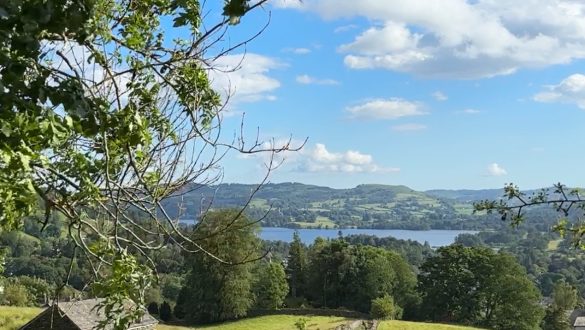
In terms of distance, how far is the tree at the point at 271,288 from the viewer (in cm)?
5794

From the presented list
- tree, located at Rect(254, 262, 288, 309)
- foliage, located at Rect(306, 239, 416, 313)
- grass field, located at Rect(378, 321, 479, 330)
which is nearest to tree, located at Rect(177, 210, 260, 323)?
tree, located at Rect(254, 262, 288, 309)

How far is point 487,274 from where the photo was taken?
197 feet

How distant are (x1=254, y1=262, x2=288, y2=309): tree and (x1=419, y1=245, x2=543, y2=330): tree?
16.0 m

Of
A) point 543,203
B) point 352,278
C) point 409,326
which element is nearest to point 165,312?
point 352,278

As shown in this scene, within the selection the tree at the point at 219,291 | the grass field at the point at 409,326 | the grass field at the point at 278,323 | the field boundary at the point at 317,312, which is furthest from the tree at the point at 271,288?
the grass field at the point at 409,326

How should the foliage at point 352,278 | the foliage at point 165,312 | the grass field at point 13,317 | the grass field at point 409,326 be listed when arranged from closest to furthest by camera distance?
the grass field at point 13,317 < the grass field at point 409,326 < the foliage at point 165,312 < the foliage at point 352,278

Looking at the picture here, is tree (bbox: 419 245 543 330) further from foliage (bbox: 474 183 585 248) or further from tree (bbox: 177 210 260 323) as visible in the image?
foliage (bbox: 474 183 585 248)

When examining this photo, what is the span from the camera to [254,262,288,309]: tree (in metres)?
57.9

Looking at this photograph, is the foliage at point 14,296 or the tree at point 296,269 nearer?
the foliage at point 14,296

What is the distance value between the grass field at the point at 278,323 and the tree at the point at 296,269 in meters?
14.8

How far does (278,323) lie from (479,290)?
2348cm

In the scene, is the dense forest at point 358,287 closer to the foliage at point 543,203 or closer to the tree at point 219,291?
the tree at point 219,291

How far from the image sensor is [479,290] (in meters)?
60.2

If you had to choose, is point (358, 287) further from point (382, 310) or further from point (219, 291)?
point (219, 291)
